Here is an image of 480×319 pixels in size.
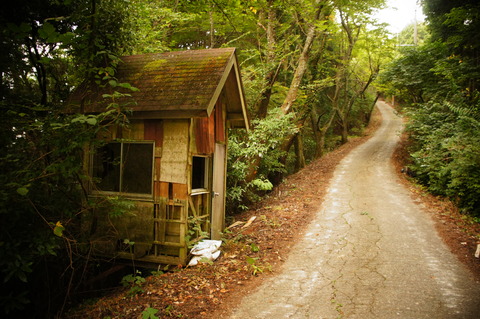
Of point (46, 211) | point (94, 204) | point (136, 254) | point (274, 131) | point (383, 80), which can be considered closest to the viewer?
point (46, 211)

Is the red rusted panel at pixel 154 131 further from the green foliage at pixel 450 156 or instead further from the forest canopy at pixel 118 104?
the green foliage at pixel 450 156

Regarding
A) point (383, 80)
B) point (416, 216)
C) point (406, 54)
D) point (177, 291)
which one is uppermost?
point (406, 54)

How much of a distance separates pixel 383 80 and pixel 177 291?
58.0 ft

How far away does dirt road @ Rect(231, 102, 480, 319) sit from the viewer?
4.25 metres

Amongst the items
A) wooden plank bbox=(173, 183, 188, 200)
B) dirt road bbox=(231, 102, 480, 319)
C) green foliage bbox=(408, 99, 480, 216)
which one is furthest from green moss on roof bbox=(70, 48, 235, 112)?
green foliage bbox=(408, 99, 480, 216)

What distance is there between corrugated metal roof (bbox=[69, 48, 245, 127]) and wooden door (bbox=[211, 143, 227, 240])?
188 cm

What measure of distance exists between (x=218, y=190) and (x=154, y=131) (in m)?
2.57

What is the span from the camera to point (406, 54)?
53.4 ft

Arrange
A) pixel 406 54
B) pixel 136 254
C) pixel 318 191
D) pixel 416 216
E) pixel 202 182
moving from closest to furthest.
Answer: pixel 136 254 → pixel 202 182 → pixel 416 216 → pixel 318 191 → pixel 406 54

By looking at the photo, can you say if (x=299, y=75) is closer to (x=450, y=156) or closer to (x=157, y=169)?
(x=450, y=156)

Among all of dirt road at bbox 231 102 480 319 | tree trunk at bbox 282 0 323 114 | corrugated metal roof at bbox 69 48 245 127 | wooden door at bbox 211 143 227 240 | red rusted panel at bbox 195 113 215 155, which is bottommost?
dirt road at bbox 231 102 480 319

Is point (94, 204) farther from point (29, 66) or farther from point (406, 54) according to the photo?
point (406, 54)

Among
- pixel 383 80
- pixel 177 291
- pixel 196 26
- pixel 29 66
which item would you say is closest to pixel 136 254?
pixel 177 291

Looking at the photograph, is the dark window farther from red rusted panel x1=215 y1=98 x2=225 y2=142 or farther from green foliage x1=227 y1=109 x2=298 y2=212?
green foliage x1=227 y1=109 x2=298 y2=212
